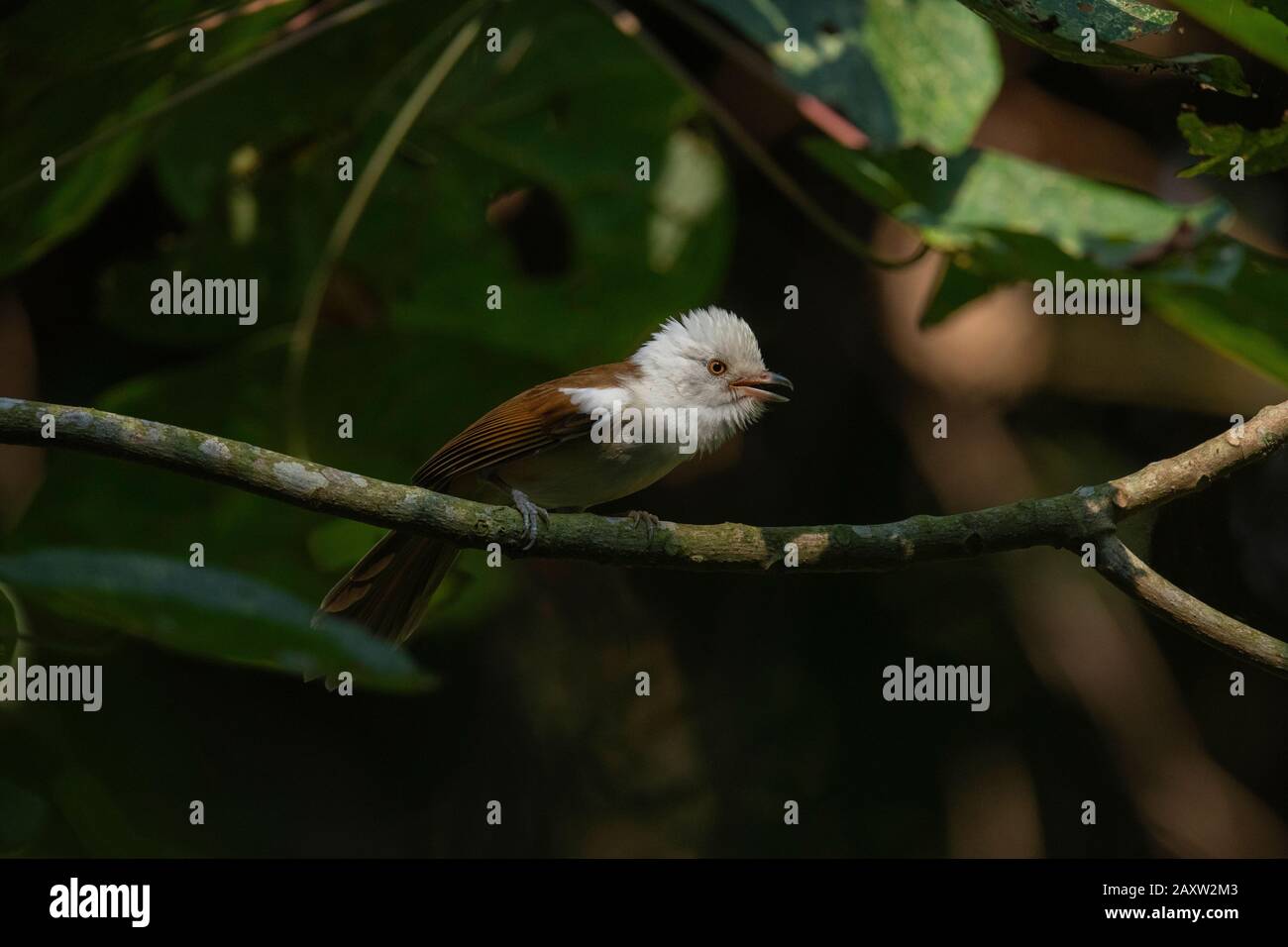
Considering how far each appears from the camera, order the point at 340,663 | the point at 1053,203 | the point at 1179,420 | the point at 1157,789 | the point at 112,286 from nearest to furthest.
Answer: the point at 340,663, the point at 1053,203, the point at 112,286, the point at 1157,789, the point at 1179,420

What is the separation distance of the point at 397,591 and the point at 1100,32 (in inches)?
70.0

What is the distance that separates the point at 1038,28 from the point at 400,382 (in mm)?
1817

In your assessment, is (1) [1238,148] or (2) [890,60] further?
(2) [890,60]

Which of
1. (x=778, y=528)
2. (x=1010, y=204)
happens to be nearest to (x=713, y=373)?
(x=1010, y=204)

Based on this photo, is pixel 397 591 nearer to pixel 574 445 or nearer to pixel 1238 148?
pixel 574 445

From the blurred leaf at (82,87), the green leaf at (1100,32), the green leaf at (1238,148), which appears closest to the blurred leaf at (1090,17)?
the green leaf at (1100,32)

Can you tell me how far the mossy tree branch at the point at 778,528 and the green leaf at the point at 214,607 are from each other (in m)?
0.54

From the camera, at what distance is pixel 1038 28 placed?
1.93 m

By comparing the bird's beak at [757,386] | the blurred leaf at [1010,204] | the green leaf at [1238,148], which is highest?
the blurred leaf at [1010,204]

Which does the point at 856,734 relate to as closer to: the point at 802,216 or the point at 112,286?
the point at 802,216

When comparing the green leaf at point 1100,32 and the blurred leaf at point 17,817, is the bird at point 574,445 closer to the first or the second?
the blurred leaf at point 17,817

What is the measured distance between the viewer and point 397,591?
114 inches

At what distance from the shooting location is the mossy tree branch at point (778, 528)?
6.55 ft

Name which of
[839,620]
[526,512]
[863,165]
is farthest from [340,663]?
[839,620]
